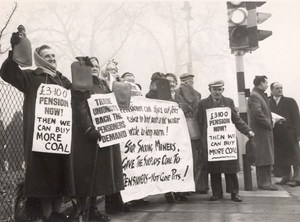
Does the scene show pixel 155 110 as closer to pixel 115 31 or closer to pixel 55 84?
pixel 55 84

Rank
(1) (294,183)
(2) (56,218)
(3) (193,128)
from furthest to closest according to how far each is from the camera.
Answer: (1) (294,183) < (3) (193,128) < (2) (56,218)

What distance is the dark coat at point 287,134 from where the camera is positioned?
8.48m

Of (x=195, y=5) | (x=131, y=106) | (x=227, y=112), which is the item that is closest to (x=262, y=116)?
(x=227, y=112)

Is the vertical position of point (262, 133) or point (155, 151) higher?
point (262, 133)

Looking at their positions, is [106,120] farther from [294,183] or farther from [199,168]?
[294,183]

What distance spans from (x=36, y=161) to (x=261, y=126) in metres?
4.66

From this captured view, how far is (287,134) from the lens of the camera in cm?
857

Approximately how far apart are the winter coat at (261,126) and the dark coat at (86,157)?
142 inches

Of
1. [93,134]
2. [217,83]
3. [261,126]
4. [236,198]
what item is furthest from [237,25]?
[93,134]

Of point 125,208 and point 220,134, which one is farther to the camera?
point 220,134

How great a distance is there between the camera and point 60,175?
4.32 m

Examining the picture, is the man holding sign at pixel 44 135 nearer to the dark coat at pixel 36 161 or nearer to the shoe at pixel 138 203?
the dark coat at pixel 36 161

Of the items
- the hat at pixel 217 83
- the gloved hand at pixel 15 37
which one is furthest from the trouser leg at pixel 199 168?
the gloved hand at pixel 15 37

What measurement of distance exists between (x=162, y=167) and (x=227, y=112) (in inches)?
49.0
